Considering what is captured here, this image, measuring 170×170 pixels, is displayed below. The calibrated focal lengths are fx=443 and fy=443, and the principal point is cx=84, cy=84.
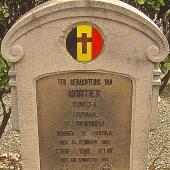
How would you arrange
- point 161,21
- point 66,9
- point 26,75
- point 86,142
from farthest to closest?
1. point 161,21
2. point 86,142
3. point 26,75
4. point 66,9

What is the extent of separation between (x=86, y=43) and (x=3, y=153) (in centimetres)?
338

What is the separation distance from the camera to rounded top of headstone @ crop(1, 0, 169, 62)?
3385 millimetres

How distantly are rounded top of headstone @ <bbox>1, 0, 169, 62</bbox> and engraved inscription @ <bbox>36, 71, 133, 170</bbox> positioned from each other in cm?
35

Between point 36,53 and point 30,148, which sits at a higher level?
point 36,53

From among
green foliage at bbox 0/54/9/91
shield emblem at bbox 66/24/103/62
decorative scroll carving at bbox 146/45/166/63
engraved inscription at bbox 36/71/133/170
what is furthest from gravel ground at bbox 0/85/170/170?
shield emblem at bbox 66/24/103/62

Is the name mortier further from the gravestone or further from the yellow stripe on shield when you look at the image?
the yellow stripe on shield

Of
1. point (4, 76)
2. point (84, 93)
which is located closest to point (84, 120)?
point (84, 93)

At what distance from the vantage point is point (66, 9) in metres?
3.40

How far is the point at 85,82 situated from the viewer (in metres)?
3.71

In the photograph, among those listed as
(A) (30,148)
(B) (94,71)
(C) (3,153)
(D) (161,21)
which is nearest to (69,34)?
(B) (94,71)

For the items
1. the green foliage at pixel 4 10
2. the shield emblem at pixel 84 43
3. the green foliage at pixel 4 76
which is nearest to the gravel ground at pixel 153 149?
the green foliage at pixel 4 76

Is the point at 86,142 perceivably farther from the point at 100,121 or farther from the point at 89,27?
the point at 89,27

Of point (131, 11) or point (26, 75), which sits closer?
point (131, 11)

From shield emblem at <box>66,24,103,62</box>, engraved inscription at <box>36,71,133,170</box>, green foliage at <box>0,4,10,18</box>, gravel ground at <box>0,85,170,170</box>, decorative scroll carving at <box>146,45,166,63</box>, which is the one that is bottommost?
gravel ground at <box>0,85,170,170</box>
